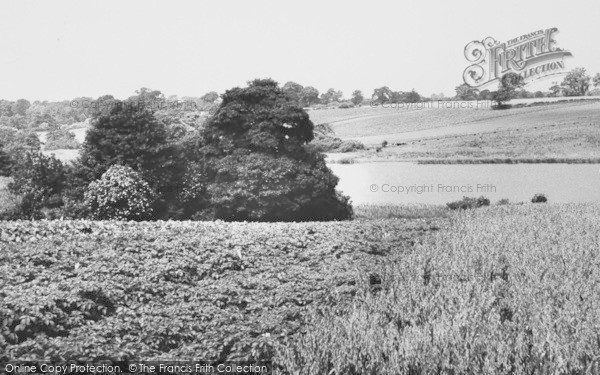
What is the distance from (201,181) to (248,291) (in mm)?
13481

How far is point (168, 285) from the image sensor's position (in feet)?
25.5

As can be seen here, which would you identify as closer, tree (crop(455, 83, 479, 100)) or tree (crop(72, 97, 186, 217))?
tree (crop(72, 97, 186, 217))

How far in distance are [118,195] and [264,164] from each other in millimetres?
4761

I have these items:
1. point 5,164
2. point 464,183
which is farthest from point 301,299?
point 5,164

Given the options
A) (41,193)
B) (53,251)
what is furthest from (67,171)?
(53,251)

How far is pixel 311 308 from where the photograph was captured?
662cm

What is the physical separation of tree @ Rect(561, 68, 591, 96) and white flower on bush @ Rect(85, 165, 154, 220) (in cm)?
6404

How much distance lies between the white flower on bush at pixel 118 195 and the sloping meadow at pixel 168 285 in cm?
656

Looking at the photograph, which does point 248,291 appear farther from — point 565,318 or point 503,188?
point 503,188

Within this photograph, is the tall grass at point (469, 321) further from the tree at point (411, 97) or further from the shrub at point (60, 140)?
the tree at point (411, 97)

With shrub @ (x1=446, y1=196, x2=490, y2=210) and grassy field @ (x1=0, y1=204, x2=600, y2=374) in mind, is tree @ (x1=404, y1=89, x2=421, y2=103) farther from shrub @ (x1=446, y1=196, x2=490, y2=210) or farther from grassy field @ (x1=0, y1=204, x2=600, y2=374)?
grassy field @ (x1=0, y1=204, x2=600, y2=374)

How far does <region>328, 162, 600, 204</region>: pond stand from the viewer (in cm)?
2894

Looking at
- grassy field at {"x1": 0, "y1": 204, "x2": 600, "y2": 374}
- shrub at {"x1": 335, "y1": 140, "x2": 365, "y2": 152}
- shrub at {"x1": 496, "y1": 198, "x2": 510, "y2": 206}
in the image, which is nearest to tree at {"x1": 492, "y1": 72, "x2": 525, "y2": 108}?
shrub at {"x1": 335, "y1": 140, "x2": 365, "y2": 152}

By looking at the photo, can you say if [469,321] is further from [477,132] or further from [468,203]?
[477,132]
